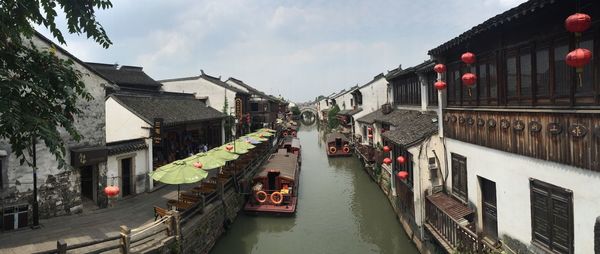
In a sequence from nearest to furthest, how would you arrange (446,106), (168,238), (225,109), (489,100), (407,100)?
(489,100), (168,238), (446,106), (407,100), (225,109)

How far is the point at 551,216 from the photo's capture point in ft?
21.7

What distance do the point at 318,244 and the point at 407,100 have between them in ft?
31.8

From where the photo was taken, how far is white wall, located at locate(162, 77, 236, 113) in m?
33.4

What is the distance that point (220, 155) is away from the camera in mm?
17094

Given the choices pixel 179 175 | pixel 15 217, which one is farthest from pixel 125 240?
pixel 15 217

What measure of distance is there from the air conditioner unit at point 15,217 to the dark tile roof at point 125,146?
3.82 meters

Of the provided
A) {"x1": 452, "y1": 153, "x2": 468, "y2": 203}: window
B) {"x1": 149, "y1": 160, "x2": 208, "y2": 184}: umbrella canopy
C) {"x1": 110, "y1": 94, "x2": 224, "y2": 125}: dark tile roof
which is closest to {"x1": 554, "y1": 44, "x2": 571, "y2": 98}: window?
{"x1": 452, "y1": 153, "x2": 468, "y2": 203}: window

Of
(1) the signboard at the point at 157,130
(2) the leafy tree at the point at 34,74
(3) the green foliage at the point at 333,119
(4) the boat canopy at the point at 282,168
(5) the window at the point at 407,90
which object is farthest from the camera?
→ (3) the green foliage at the point at 333,119

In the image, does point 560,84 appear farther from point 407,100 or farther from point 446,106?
point 407,100

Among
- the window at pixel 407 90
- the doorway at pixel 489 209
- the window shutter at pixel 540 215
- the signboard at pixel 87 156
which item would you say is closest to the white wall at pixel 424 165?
the doorway at pixel 489 209

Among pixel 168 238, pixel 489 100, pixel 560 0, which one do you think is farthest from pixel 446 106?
pixel 168 238

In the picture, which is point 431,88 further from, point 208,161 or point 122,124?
point 122,124

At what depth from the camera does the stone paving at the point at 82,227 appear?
32.8 feet

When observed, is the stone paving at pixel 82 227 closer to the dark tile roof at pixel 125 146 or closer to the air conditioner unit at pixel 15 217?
the air conditioner unit at pixel 15 217
